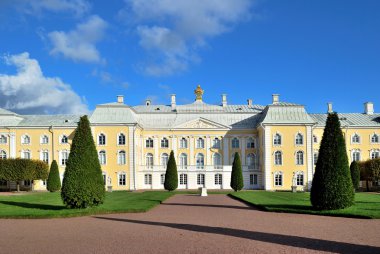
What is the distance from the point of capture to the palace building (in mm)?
51188

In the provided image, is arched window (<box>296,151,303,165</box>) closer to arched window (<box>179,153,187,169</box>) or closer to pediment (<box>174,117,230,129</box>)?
pediment (<box>174,117,230,129</box>)

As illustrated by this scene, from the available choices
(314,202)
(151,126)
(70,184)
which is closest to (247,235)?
(314,202)

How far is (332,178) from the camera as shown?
66.6ft

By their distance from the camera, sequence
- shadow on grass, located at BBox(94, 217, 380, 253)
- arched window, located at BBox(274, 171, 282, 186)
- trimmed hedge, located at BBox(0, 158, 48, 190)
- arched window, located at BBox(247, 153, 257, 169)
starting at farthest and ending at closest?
1. arched window, located at BBox(247, 153, 257, 169)
2. arched window, located at BBox(274, 171, 282, 186)
3. trimmed hedge, located at BBox(0, 158, 48, 190)
4. shadow on grass, located at BBox(94, 217, 380, 253)

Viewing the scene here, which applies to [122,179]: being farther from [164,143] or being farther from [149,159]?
[164,143]

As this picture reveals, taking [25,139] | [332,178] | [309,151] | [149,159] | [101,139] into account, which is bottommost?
[332,178]

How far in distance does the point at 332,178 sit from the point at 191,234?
9296mm

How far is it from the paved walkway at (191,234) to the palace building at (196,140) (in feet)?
108

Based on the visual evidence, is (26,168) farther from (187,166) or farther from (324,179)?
(324,179)

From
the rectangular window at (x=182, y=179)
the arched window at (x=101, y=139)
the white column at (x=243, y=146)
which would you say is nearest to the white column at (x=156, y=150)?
the rectangular window at (x=182, y=179)

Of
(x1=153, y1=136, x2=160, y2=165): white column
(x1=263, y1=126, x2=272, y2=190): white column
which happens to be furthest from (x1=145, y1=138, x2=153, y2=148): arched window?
(x1=263, y1=126, x2=272, y2=190): white column

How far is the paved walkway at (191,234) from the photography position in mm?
11500

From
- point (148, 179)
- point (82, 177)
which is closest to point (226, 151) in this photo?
point (148, 179)

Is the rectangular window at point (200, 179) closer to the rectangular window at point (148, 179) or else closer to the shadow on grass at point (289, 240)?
the rectangular window at point (148, 179)
